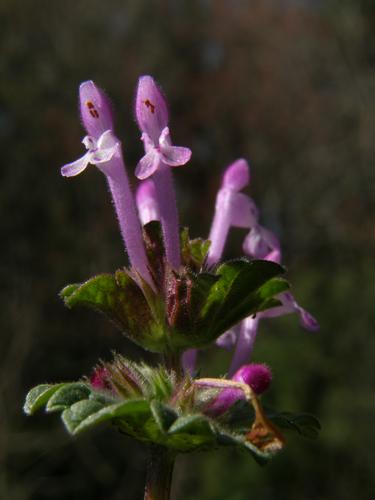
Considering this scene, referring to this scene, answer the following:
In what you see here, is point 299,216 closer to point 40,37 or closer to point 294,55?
point 294,55

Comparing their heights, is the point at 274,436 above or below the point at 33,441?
above

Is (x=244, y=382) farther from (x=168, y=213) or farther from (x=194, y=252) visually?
(x=168, y=213)

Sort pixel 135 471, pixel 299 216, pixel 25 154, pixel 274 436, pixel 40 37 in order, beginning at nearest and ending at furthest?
A: 1. pixel 274 436
2. pixel 135 471
3. pixel 25 154
4. pixel 40 37
5. pixel 299 216

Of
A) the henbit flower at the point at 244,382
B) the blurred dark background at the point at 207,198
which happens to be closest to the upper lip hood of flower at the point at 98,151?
the henbit flower at the point at 244,382

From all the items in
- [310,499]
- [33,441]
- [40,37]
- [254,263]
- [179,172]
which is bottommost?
[310,499]

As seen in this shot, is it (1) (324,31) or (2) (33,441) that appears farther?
(1) (324,31)

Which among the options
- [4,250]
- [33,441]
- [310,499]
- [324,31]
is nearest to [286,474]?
[310,499]

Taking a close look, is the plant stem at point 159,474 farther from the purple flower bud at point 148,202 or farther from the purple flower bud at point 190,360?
the purple flower bud at point 148,202

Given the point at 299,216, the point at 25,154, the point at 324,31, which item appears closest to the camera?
the point at 25,154
